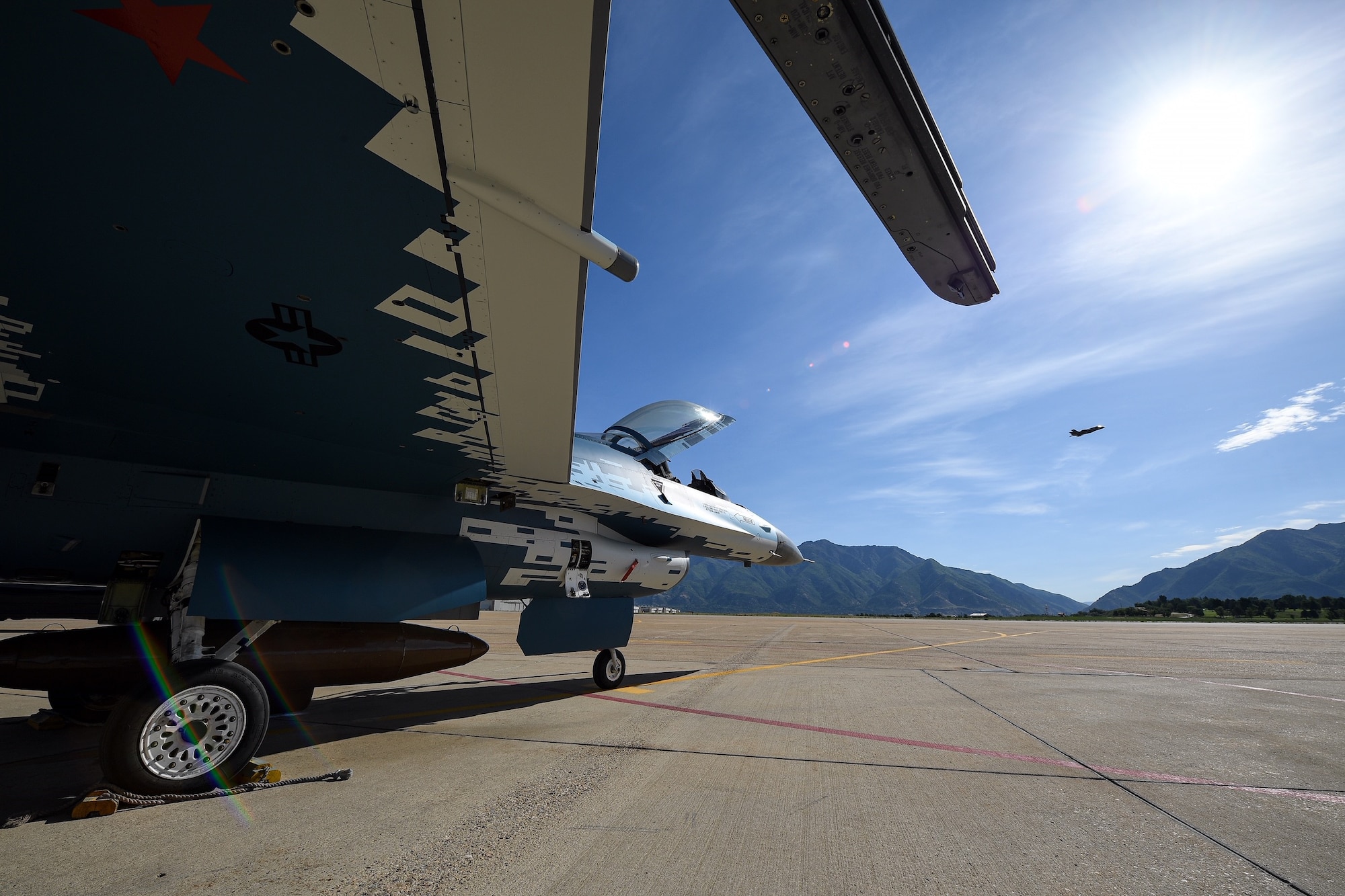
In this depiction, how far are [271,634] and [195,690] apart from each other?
1671 mm

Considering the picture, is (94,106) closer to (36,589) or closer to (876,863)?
(876,863)

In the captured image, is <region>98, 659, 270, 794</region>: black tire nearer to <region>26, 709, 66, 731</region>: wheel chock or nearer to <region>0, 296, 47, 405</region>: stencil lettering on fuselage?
<region>0, 296, 47, 405</region>: stencil lettering on fuselage

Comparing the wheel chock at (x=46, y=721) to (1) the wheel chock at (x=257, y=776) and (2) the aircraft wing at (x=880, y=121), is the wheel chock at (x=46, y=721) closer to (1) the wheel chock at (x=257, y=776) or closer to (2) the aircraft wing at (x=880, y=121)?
(1) the wheel chock at (x=257, y=776)

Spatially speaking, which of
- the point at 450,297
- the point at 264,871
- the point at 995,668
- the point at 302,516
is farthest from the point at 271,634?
the point at 995,668

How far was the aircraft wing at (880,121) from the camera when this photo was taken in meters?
3.80

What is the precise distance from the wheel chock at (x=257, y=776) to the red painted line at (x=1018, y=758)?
3.83 m

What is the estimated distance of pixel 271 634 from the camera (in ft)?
17.6

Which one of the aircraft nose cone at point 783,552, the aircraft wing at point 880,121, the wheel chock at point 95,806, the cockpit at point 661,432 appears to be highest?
the aircraft wing at point 880,121

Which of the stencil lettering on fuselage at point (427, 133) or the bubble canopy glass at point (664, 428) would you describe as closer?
the stencil lettering on fuselage at point (427, 133)

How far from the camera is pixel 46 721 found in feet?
18.3

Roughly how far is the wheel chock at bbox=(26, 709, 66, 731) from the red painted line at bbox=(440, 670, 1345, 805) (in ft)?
19.8

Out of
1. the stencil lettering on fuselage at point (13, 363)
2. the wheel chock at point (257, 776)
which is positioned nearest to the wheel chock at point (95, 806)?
the wheel chock at point (257, 776)

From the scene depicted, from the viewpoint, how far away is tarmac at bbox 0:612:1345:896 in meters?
2.41

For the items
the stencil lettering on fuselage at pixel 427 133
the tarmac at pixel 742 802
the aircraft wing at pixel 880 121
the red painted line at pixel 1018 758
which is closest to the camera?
the stencil lettering on fuselage at pixel 427 133
